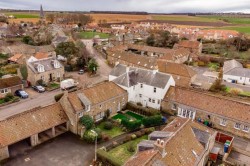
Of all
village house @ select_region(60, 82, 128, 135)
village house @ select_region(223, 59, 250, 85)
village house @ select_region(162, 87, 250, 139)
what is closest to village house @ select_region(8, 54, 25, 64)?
village house @ select_region(60, 82, 128, 135)

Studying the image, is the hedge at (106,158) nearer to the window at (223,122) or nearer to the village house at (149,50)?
the window at (223,122)

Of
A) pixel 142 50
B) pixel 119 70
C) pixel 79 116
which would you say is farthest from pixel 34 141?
pixel 142 50

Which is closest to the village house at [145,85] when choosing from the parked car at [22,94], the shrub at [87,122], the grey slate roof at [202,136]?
the shrub at [87,122]

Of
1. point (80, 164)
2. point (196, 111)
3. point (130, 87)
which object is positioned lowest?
point (80, 164)

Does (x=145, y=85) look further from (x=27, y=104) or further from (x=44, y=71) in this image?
(x=44, y=71)

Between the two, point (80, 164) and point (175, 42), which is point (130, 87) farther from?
point (175, 42)

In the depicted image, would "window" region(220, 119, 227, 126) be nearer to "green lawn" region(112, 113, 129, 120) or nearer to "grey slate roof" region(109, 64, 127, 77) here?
"green lawn" region(112, 113, 129, 120)

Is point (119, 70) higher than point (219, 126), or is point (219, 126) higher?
point (119, 70)
